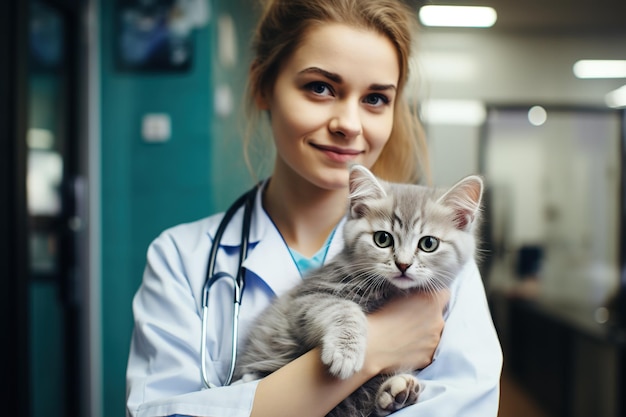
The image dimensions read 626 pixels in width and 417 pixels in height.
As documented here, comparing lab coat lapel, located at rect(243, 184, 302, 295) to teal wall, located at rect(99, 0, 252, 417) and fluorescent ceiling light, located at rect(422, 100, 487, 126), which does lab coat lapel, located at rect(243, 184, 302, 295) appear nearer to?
teal wall, located at rect(99, 0, 252, 417)

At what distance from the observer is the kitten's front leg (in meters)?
0.96

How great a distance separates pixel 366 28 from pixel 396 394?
2.61ft

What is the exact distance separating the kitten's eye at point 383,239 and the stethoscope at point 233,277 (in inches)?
12.9

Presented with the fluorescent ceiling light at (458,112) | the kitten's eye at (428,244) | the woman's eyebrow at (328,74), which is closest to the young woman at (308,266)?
the woman's eyebrow at (328,74)

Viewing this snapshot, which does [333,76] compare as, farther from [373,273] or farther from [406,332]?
[406,332]

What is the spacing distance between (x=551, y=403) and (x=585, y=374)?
0.50 metres

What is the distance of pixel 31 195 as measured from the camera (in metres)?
2.93

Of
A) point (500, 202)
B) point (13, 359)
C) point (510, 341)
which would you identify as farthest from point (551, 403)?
point (13, 359)

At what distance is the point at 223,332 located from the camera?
1215 mm

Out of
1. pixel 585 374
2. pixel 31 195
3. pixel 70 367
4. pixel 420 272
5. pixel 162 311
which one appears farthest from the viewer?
pixel 585 374

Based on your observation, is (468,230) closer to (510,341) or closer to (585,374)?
(585,374)

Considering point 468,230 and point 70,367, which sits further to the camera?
point 70,367

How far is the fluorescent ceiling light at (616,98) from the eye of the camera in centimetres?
565

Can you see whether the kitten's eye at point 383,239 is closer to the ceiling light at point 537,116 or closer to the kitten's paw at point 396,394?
the kitten's paw at point 396,394
